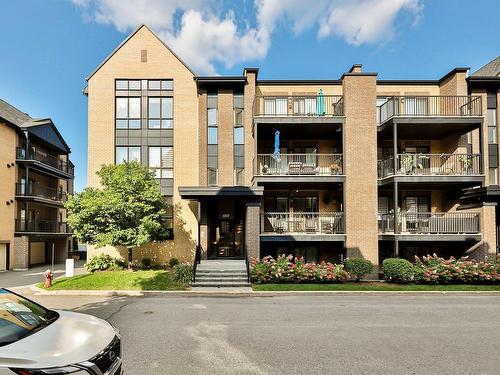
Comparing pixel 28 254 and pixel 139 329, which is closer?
pixel 139 329

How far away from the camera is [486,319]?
10438 millimetres

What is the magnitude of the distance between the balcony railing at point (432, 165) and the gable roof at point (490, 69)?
823cm

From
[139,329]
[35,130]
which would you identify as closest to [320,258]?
[139,329]

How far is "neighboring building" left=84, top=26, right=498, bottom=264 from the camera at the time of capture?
18.7 metres

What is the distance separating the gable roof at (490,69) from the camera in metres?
23.9

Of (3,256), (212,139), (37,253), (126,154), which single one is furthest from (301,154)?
(37,253)

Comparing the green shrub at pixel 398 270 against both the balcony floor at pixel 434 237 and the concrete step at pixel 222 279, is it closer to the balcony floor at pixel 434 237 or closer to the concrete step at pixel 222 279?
the balcony floor at pixel 434 237

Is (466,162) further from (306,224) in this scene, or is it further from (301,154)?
(306,224)

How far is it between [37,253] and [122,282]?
2105 cm

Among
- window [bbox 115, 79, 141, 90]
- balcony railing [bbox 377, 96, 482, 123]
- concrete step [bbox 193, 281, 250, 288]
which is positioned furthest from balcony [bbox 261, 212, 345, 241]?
window [bbox 115, 79, 141, 90]

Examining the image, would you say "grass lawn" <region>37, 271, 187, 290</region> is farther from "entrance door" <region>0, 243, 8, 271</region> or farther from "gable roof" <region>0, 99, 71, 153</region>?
"gable roof" <region>0, 99, 71, 153</region>

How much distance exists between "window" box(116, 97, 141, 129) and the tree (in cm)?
425

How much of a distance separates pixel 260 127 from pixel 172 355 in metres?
15.0

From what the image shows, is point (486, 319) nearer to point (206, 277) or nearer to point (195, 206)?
point (206, 277)
